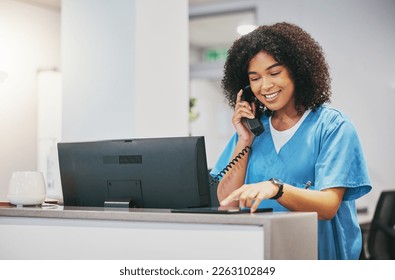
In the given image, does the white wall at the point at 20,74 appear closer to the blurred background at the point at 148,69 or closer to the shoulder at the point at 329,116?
the blurred background at the point at 148,69

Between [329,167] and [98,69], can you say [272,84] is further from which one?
[98,69]

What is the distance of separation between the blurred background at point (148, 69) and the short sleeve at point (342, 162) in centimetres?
121

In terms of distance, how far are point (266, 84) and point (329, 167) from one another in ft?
1.10

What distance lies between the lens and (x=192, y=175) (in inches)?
63.9

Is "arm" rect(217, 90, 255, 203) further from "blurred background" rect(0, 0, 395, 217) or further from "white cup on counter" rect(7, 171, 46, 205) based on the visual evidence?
"blurred background" rect(0, 0, 395, 217)

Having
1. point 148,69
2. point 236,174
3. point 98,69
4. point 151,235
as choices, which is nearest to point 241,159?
point 236,174

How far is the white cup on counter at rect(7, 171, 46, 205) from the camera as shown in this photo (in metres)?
1.82

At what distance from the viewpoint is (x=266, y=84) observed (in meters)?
1.90

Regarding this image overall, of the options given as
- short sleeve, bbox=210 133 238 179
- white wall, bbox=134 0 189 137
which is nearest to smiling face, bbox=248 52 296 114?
short sleeve, bbox=210 133 238 179

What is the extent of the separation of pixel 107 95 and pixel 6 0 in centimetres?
246

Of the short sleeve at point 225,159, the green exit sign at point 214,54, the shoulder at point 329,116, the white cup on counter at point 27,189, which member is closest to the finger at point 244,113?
the short sleeve at point 225,159

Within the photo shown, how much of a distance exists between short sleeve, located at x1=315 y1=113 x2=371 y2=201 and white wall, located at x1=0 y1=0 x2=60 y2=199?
341 centimetres
